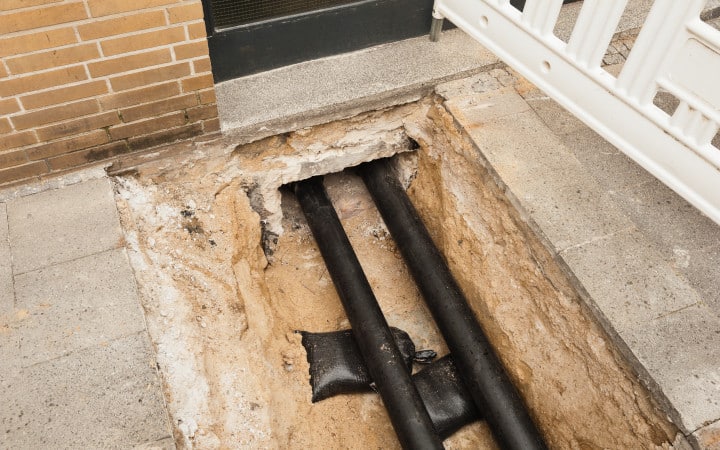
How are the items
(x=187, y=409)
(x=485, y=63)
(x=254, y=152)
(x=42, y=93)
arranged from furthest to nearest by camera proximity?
Result: (x=485, y=63), (x=254, y=152), (x=42, y=93), (x=187, y=409)

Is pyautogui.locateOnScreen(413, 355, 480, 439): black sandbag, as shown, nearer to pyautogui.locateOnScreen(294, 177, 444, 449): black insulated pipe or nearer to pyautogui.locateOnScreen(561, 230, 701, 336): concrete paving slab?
pyautogui.locateOnScreen(294, 177, 444, 449): black insulated pipe

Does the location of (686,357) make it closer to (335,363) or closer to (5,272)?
(335,363)

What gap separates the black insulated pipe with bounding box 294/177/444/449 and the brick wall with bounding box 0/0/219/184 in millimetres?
934

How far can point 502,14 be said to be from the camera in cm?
282

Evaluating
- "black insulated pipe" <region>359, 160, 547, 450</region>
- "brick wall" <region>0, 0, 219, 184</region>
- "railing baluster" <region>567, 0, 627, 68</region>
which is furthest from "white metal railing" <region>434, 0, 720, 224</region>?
"brick wall" <region>0, 0, 219, 184</region>

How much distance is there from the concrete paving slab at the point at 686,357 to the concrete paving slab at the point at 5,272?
2639 mm

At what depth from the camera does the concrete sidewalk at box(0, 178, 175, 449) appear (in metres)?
1.91

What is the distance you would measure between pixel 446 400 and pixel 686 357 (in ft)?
4.03

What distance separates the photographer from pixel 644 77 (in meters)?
2.31

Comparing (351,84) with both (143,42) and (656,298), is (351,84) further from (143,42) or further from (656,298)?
(656,298)

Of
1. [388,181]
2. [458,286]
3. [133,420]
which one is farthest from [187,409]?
[388,181]

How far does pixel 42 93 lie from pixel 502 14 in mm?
2318

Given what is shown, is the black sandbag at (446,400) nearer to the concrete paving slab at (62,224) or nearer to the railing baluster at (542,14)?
the concrete paving slab at (62,224)

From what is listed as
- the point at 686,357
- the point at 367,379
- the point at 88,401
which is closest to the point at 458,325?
the point at 367,379
